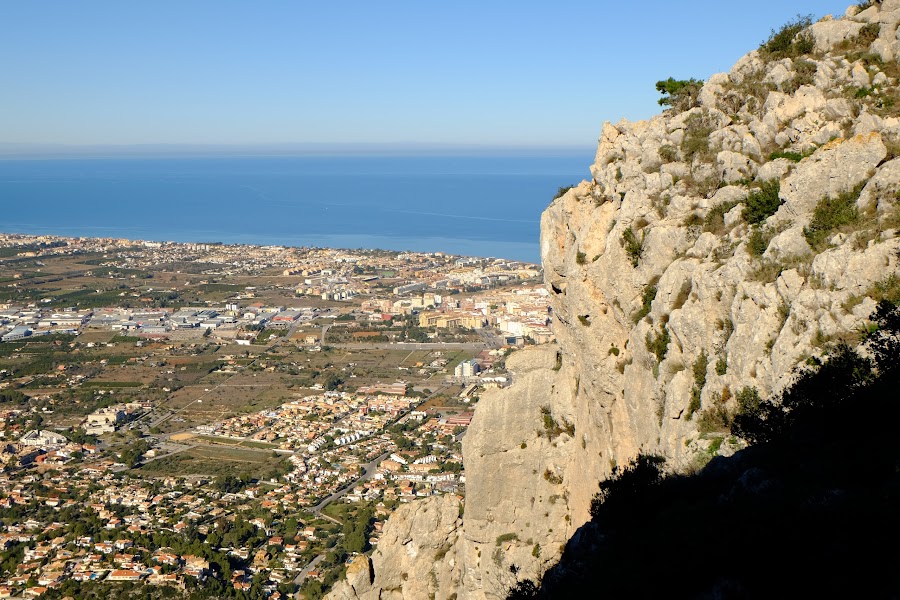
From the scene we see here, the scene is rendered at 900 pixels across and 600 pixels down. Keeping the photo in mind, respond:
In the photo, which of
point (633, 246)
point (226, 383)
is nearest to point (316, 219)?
point (226, 383)

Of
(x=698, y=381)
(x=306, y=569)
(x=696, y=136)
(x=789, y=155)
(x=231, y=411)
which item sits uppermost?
(x=696, y=136)

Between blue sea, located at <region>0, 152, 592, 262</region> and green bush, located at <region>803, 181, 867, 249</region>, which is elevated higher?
green bush, located at <region>803, 181, 867, 249</region>

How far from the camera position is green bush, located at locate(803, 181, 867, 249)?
26.3 ft

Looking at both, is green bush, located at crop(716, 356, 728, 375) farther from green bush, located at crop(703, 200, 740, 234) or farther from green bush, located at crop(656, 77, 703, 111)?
green bush, located at crop(656, 77, 703, 111)

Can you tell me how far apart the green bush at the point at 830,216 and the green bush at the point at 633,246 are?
239 centimetres

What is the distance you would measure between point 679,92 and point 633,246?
4.20 metres

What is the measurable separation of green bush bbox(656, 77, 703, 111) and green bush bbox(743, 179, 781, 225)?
11.6 feet

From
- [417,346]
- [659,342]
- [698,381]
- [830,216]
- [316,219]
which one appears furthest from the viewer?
[316,219]

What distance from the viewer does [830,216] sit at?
8164 mm

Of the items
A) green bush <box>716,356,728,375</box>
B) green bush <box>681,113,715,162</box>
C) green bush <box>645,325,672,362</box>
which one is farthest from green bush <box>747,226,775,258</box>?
green bush <box>681,113,715,162</box>

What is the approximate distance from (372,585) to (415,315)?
5637 cm

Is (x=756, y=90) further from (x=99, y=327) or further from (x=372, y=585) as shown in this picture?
(x=99, y=327)

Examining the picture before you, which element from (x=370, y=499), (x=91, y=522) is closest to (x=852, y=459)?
(x=370, y=499)

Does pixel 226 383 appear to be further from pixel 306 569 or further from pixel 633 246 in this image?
pixel 633 246
